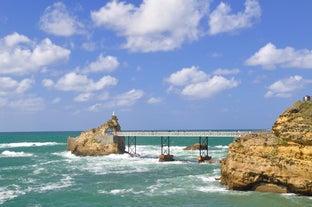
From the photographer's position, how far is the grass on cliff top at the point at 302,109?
134 ft

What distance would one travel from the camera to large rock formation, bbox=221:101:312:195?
38344 mm

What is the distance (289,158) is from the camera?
3919 cm

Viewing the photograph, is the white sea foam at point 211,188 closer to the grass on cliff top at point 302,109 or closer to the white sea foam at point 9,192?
the grass on cliff top at point 302,109

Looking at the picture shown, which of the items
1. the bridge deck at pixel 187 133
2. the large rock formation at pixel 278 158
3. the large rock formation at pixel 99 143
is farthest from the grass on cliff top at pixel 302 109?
the large rock formation at pixel 99 143

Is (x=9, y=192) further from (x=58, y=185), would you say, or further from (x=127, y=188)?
(x=127, y=188)

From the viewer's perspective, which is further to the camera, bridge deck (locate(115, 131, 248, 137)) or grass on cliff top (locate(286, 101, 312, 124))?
bridge deck (locate(115, 131, 248, 137))

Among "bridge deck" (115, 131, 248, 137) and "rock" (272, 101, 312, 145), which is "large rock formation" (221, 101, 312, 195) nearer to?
"rock" (272, 101, 312, 145)

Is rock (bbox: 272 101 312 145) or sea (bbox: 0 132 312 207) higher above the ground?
rock (bbox: 272 101 312 145)

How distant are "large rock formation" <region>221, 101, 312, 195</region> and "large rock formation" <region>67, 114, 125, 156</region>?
44918 mm

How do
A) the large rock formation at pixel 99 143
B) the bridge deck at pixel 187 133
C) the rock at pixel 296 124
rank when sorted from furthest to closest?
1. the large rock formation at pixel 99 143
2. the bridge deck at pixel 187 133
3. the rock at pixel 296 124

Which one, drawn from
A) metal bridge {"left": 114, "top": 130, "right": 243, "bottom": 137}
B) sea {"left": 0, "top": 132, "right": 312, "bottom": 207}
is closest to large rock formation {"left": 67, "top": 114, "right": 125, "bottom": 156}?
metal bridge {"left": 114, "top": 130, "right": 243, "bottom": 137}

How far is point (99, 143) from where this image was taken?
87.3m

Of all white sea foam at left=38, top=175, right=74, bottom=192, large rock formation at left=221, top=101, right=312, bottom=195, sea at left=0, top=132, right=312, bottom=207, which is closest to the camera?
large rock formation at left=221, top=101, right=312, bottom=195

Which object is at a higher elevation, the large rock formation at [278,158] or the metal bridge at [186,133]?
the metal bridge at [186,133]
